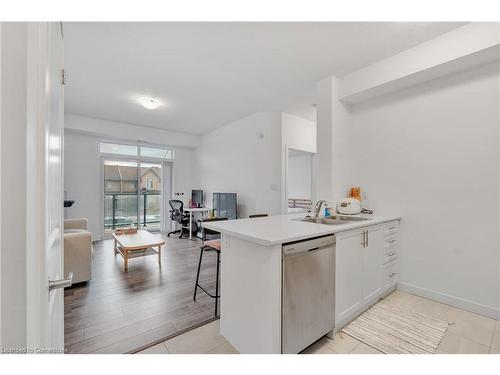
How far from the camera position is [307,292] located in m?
1.58

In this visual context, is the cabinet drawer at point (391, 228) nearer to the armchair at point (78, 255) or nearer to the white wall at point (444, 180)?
the white wall at point (444, 180)

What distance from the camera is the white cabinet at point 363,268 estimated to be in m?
1.88

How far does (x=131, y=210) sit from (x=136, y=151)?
64.3 inches

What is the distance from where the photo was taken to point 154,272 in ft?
10.7

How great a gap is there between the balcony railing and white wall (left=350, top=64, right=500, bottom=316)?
5648 millimetres

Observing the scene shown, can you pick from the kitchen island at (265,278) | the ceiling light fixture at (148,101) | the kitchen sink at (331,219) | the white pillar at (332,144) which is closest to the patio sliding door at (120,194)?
the ceiling light fixture at (148,101)

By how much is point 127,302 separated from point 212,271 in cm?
117

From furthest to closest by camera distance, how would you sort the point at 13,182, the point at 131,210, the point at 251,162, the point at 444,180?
the point at 131,210
the point at 251,162
the point at 444,180
the point at 13,182

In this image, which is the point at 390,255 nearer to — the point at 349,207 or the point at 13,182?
the point at 349,207

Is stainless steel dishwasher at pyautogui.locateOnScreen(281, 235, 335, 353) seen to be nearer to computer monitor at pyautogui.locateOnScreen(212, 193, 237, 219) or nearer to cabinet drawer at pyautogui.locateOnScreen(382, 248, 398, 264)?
cabinet drawer at pyautogui.locateOnScreen(382, 248, 398, 264)

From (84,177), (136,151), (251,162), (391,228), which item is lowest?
(391,228)

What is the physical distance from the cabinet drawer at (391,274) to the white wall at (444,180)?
10 centimetres

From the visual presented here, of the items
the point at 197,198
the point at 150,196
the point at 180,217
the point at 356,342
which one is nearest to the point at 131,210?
the point at 150,196

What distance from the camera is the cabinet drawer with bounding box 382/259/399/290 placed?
8.09 feet
